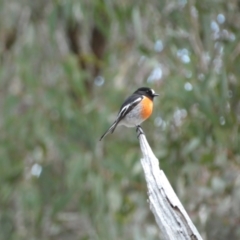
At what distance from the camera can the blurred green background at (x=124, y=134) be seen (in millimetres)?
3924

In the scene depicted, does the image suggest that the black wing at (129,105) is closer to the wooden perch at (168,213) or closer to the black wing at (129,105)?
the black wing at (129,105)

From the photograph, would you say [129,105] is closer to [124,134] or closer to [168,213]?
[168,213]

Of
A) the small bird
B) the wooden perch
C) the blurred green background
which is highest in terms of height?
the blurred green background

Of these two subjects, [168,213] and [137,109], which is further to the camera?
[137,109]

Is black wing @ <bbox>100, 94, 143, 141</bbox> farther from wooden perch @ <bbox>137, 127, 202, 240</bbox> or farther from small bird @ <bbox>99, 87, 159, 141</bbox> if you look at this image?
wooden perch @ <bbox>137, 127, 202, 240</bbox>

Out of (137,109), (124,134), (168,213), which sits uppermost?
(124,134)

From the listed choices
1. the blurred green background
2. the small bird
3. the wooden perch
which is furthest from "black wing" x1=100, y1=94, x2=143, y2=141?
the blurred green background

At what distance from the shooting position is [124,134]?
4852 mm

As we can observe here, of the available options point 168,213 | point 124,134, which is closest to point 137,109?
point 168,213

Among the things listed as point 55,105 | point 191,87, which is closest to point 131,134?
point 55,105

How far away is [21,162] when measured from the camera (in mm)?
4574

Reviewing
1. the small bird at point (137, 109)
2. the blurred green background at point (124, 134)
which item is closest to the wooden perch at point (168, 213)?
the small bird at point (137, 109)

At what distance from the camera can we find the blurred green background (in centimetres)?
392

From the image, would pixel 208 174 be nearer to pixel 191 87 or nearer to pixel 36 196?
pixel 191 87
